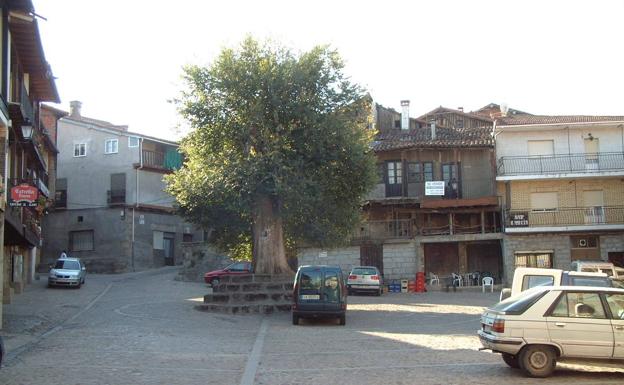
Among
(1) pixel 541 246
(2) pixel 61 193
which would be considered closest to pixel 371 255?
(1) pixel 541 246

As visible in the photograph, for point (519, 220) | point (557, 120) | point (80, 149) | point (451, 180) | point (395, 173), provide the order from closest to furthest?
point (519, 220), point (451, 180), point (395, 173), point (557, 120), point (80, 149)

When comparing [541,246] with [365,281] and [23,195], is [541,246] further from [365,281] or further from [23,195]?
[23,195]

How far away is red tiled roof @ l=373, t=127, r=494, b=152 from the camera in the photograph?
4319 centimetres

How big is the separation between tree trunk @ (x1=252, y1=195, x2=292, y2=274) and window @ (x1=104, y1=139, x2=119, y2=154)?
82.6ft

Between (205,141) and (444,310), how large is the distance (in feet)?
38.4

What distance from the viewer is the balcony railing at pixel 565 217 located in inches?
1598

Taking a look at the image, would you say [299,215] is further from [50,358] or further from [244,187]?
[50,358]

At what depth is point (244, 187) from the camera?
25391 mm

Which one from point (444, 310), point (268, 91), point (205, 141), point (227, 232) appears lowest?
point (444, 310)

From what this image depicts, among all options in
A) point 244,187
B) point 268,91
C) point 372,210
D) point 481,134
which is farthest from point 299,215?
point 481,134

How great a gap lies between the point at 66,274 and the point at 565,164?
29.7 metres

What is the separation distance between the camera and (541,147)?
4291 cm

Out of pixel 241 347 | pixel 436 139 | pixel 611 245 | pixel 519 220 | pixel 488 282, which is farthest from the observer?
pixel 436 139

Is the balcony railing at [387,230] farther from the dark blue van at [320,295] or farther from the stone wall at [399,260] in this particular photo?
the dark blue van at [320,295]
